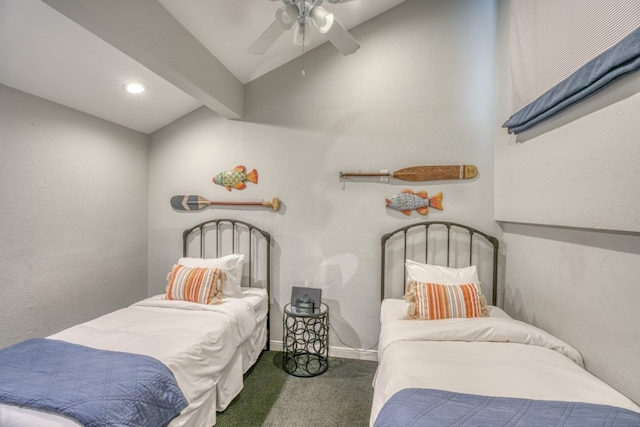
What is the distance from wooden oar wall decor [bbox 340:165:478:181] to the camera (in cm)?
241

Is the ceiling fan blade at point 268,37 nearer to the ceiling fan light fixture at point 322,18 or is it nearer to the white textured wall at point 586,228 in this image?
the ceiling fan light fixture at point 322,18

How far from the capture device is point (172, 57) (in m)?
1.85

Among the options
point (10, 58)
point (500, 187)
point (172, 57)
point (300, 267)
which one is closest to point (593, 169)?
point (500, 187)

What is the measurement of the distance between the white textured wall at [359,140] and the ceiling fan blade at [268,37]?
930mm

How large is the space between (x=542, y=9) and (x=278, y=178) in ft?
7.16

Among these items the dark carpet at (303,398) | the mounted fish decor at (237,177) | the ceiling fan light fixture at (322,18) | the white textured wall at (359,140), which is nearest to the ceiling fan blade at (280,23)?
the ceiling fan light fixture at (322,18)

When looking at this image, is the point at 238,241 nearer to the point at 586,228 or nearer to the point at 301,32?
the point at 301,32

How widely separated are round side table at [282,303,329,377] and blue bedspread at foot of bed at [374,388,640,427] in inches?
49.5

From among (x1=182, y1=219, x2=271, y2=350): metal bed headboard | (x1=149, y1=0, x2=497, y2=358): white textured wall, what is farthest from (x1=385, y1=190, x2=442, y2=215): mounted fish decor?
(x1=182, y1=219, x2=271, y2=350): metal bed headboard

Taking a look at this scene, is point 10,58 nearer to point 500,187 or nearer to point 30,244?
point 30,244

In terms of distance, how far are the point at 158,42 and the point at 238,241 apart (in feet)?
5.64

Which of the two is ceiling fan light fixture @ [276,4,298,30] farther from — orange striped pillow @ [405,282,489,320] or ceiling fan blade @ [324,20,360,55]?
orange striped pillow @ [405,282,489,320]

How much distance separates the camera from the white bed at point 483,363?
3.92 ft

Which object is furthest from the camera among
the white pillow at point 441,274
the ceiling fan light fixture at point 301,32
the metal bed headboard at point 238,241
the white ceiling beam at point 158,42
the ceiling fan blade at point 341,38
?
the metal bed headboard at point 238,241
